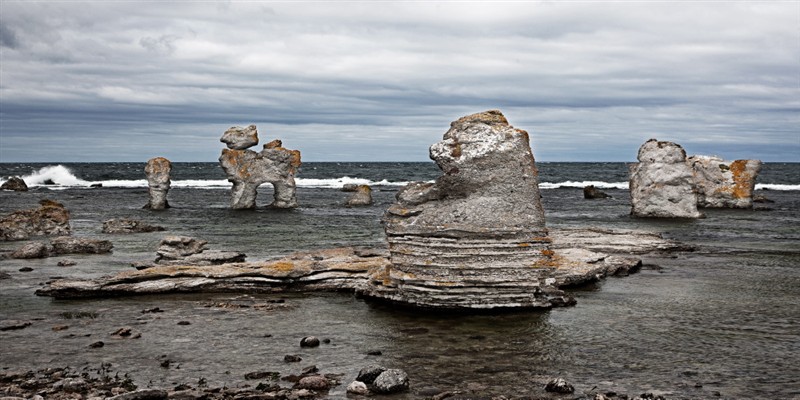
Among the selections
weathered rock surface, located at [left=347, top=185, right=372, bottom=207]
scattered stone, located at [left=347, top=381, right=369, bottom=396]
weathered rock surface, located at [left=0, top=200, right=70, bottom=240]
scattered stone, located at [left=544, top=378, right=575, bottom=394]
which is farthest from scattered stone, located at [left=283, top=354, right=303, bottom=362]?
weathered rock surface, located at [left=347, top=185, right=372, bottom=207]

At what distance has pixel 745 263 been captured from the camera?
23.9 m

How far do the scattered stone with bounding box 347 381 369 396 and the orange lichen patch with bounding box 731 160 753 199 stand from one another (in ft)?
154

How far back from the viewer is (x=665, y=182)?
41688mm

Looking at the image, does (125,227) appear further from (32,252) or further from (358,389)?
(358,389)

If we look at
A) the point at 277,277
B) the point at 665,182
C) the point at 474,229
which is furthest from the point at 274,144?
the point at 474,229

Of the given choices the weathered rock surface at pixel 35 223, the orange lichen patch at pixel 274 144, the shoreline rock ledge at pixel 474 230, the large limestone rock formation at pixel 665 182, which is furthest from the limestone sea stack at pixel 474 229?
the orange lichen patch at pixel 274 144

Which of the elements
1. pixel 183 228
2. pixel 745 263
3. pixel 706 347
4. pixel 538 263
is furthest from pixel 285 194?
pixel 706 347

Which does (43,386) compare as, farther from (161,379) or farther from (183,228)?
Answer: (183,228)

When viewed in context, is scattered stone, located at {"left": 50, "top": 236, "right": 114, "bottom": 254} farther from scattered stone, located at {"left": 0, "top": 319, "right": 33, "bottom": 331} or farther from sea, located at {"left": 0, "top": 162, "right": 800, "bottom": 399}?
scattered stone, located at {"left": 0, "top": 319, "right": 33, "bottom": 331}

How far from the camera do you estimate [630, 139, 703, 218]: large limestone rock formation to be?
4156 cm

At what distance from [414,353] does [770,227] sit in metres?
30.6

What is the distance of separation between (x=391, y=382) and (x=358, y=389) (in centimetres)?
45

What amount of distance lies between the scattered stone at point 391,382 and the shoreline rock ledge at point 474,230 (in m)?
5.20

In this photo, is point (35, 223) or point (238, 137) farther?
point (238, 137)
